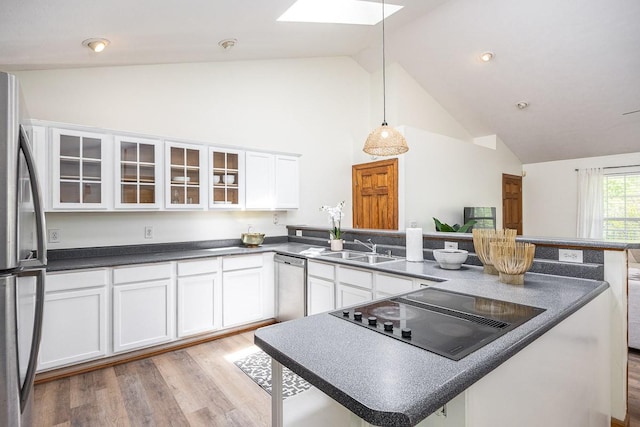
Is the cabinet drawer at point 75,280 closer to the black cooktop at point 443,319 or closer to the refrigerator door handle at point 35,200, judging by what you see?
the refrigerator door handle at point 35,200

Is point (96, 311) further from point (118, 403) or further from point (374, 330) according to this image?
point (374, 330)

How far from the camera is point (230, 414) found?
2.11 meters

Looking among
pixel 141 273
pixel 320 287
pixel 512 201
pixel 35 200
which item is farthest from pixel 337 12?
pixel 512 201

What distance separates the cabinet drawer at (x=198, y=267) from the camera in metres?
3.12

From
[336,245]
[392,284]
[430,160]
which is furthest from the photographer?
[430,160]

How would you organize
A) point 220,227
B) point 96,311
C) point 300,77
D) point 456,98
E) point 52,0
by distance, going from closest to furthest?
point 52,0 → point 96,311 → point 220,227 → point 300,77 → point 456,98

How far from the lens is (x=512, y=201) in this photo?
6.58 meters

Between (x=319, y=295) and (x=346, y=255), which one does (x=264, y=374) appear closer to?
(x=319, y=295)

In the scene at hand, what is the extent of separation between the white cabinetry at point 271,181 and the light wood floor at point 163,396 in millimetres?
1798

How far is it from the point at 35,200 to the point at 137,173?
2.01 meters

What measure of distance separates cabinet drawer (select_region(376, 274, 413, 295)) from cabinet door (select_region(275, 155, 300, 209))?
1932 mm

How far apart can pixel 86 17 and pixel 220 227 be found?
2387 mm

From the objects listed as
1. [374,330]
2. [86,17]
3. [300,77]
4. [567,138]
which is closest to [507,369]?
[374,330]

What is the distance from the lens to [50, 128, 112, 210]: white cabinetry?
2717 mm
